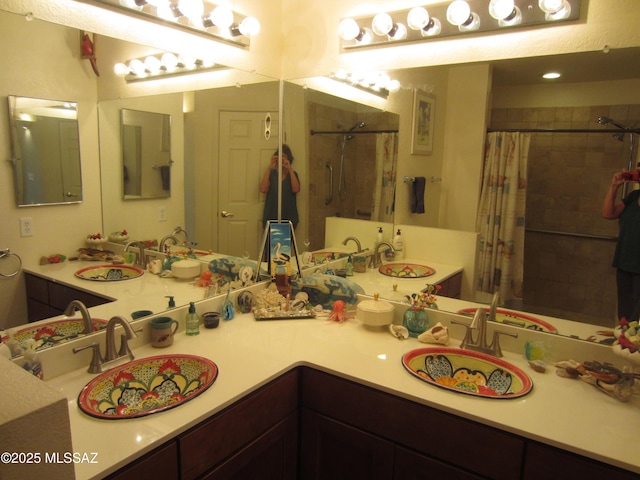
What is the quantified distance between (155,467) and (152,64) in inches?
55.9

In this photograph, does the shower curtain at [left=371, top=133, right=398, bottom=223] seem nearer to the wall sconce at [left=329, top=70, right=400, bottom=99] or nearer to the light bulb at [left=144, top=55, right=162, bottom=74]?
the wall sconce at [left=329, top=70, right=400, bottom=99]

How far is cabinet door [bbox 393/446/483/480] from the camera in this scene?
4.24 feet

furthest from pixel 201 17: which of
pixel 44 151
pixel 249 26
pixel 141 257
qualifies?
pixel 141 257

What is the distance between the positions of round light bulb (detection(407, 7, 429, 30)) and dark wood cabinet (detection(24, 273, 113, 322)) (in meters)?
1.67

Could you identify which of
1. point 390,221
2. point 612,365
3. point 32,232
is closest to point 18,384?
point 32,232

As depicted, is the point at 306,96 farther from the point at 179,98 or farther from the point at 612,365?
the point at 612,365

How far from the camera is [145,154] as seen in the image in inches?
68.6

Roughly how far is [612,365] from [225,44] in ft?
6.69

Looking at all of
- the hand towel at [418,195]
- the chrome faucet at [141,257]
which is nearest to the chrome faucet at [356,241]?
the hand towel at [418,195]

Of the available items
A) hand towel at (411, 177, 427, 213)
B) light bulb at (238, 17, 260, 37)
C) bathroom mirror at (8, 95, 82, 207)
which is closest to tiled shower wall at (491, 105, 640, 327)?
hand towel at (411, 177, 427, 213)

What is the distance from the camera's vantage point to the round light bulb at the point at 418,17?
1.84 metres

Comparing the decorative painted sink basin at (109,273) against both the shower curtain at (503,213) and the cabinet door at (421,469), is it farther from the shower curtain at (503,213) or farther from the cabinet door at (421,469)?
the shower curtain at (503,213)

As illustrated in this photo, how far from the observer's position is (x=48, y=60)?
A: 1369 mm

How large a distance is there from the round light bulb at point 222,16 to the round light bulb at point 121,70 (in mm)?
→ 494
